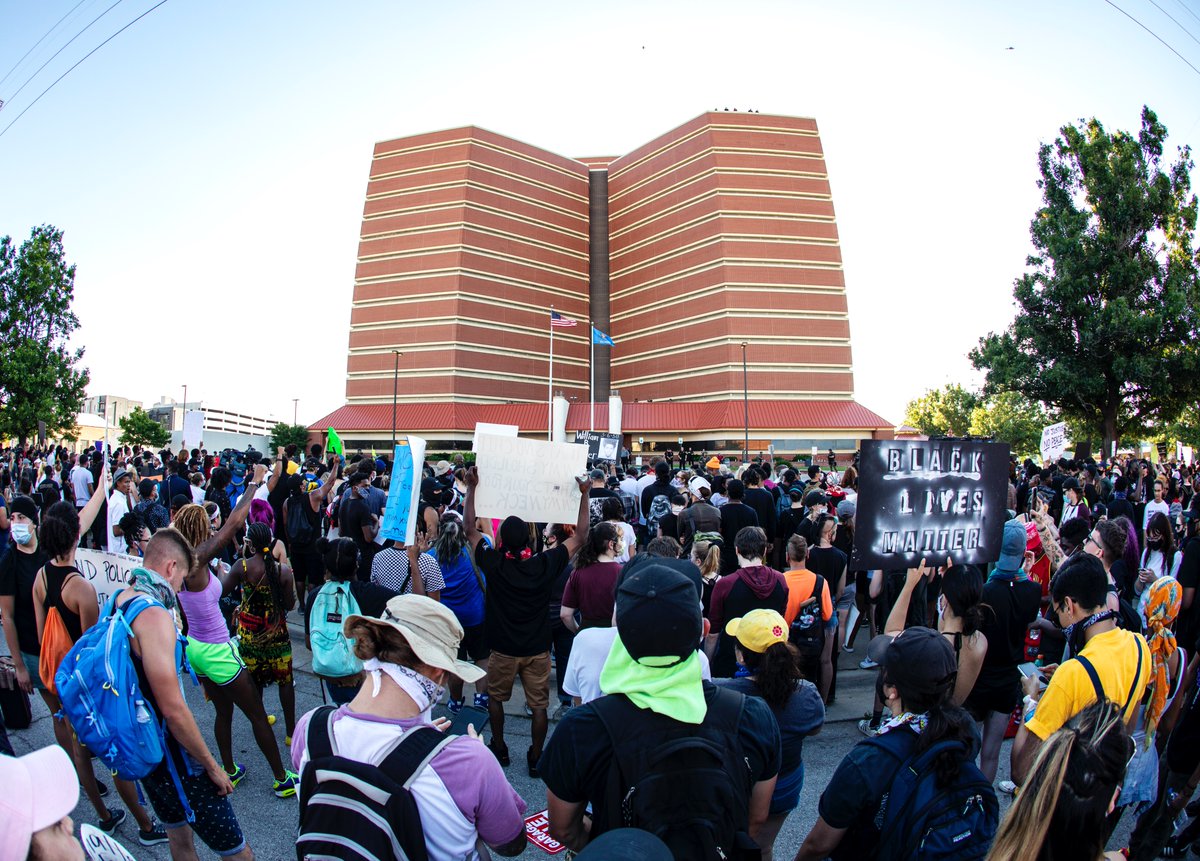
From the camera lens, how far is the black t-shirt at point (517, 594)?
543 cm

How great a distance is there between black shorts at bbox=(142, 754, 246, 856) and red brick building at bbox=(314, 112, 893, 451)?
45.6m

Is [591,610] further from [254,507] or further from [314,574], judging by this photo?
[314,574]

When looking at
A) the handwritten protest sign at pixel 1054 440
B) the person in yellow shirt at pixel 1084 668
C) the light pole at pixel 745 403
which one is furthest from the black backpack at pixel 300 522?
the light pole at pixel 745 403

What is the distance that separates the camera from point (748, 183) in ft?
175

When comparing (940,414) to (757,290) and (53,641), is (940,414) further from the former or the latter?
(53,641)

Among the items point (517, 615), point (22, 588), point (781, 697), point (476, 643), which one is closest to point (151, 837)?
point (22, 588)

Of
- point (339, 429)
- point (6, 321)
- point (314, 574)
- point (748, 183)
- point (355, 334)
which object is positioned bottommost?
point (314, 574)

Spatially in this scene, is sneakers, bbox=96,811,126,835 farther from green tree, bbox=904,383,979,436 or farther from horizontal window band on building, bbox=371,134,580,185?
green tree, bbox=904,383,979,436

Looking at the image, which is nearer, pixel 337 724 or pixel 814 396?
pixel 337 724

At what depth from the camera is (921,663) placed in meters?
2.69

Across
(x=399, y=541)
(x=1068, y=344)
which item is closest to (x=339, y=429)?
(x=1068, y=344)

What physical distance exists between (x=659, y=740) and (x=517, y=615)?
346 centimetres

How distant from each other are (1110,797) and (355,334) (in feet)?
194

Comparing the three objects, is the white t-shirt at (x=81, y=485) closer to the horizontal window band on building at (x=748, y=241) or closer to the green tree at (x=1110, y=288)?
the green tree at (x=1110, y=288)
